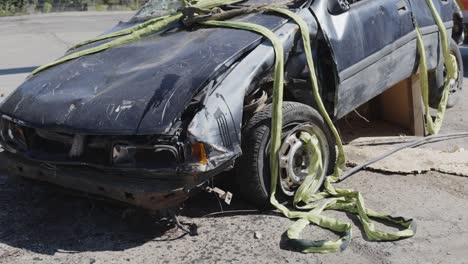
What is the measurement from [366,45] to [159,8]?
6.14 ft

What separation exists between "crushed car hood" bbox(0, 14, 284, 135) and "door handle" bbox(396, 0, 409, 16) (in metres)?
1.46

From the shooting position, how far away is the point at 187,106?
3730 millimetres

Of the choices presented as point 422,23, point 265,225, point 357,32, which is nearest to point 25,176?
point 265,225

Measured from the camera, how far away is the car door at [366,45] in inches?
187

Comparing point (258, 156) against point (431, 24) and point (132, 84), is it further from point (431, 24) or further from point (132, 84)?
point (431, 24)

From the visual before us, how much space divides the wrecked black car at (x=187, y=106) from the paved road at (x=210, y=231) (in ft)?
1.06

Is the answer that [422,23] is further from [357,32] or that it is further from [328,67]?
[328,67]

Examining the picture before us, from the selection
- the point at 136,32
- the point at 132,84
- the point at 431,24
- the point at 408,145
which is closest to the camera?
the point at 132,84

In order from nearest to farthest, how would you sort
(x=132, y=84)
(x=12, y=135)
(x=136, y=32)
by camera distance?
(x=132, y=84) → (x=12, y=135) → (x=136, y=32)

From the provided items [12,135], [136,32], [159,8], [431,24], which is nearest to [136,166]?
[12,135]

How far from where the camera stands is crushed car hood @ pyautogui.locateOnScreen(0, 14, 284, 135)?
3.73m

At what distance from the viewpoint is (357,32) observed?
493 cm

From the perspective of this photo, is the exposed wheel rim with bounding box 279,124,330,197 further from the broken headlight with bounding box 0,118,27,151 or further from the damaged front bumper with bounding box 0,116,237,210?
the broken headlight with bounding box 0,118,27,151

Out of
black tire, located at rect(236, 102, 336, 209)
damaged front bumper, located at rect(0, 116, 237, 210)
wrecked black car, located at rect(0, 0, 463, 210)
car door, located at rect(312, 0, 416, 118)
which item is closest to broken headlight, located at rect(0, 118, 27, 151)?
wrecked black car, located at rect(0, 0, 463, 210)
